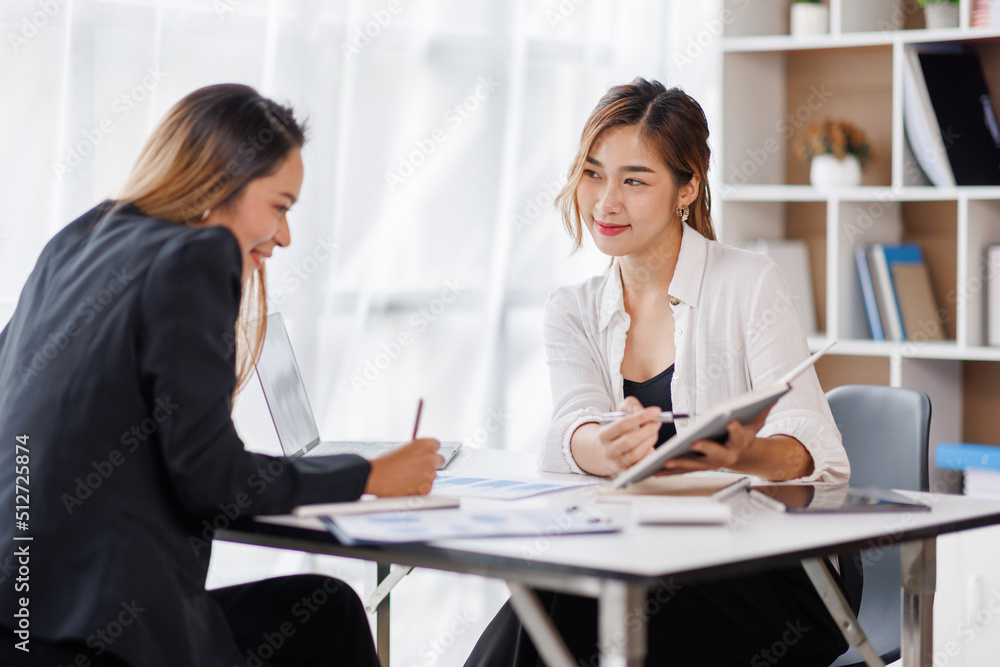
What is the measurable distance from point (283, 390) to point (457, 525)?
0.59m

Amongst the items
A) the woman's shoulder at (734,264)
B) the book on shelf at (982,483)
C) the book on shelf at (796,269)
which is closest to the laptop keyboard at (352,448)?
the woman's shoulder at (734,264)

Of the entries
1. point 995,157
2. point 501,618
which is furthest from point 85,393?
point 995,157

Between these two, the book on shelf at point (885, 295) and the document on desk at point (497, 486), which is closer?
the document on desk at point (497, 486)

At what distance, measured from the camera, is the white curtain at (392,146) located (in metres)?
2.21

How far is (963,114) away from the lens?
307cm

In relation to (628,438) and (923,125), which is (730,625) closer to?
(628,438)

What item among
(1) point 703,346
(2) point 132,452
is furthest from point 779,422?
(2) point 132,452

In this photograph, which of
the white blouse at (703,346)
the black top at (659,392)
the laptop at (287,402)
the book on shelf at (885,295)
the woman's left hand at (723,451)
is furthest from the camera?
the book on shelf at (885,295)

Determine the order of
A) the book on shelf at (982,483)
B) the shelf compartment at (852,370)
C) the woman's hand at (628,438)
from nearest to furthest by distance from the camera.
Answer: the woman's hand at (628,438) < the book on shelf at (982,483) < the shelf compartment at (852,370)

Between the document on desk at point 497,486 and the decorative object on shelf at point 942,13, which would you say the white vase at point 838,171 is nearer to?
the decorative object on shelf at point 942,13

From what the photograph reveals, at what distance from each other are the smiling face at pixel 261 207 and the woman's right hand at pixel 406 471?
33 cm

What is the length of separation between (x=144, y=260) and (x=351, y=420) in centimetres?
174

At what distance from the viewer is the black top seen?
6.61ft

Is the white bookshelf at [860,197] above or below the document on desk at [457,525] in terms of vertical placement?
above
